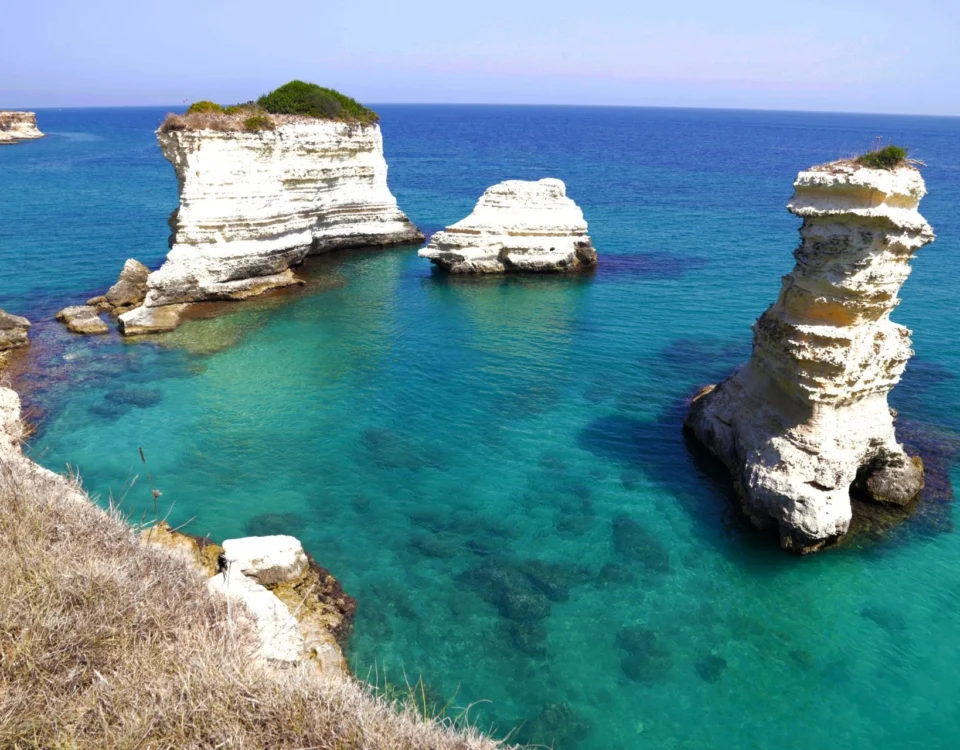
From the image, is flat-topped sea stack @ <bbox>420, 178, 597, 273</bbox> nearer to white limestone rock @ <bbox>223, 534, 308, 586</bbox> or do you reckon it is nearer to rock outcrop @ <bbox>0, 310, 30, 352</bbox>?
rock outcrop @ <bbox>0, 310, 30, 352</bbox>

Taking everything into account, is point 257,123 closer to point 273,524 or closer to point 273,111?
point 273,111

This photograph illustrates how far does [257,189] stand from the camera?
27953 mm

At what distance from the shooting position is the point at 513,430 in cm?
1761

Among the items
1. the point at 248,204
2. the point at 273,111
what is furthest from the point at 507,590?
Answer: the point at 273,111

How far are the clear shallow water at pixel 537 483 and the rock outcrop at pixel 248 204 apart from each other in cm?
178

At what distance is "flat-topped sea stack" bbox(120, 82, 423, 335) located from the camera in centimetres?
2617

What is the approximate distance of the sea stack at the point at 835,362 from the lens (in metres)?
12.6

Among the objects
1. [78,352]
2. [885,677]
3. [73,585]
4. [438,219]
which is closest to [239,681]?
[73,585]

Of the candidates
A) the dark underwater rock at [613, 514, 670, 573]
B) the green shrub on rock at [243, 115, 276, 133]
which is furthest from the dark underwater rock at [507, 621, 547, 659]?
the green shrub on rock at [243, 115, 276, 133]

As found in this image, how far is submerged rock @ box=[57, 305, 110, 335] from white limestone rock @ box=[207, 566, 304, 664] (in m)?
16.8

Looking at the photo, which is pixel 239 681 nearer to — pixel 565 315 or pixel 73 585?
pixel 73 585

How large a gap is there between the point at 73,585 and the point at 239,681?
8.71ft

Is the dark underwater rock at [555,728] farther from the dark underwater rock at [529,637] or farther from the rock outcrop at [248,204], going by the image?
the rock outcrop at [248,204]

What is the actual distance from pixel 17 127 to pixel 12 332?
4705 inches
